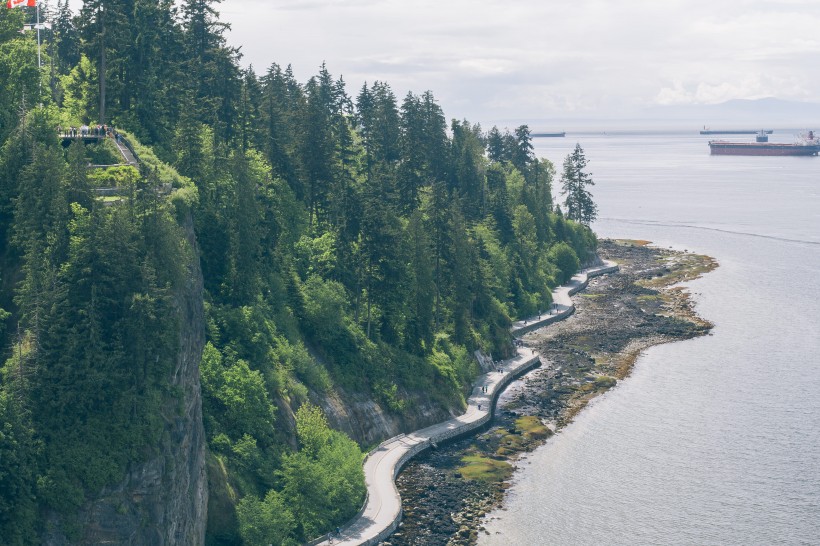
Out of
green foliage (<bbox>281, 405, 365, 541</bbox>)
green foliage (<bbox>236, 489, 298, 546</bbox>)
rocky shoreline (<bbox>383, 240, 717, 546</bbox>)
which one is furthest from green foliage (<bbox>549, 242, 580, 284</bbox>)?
green foliage (<bbox>236, 489, 298, 546</bbox>)

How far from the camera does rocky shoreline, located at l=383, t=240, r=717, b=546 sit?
69250 mm

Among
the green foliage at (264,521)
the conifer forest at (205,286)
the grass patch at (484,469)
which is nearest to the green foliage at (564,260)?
the conifer forest at (205,286)

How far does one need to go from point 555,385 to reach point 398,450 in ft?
94.1

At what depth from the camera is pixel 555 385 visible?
329 ft

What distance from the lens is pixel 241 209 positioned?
7469 centimetres

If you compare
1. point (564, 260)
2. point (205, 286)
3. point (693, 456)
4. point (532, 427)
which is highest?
point (205, 286)

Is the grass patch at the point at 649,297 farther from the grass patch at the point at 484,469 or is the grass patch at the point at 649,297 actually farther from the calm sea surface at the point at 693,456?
the grass patch at the point at 484,469

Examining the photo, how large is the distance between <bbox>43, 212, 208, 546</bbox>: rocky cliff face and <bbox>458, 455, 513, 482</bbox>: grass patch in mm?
26465

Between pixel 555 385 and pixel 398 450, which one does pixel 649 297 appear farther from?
pixel 398 450

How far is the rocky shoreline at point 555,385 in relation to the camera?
2726 inches

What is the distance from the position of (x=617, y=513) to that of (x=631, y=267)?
348 ft

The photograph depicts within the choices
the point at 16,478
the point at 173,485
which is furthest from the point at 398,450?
the point at 16,478

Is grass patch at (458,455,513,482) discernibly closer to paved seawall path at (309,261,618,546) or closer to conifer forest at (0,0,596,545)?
paved seawall path at (309,261,618,546)

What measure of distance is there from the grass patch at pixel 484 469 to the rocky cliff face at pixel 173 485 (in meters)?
26.5
